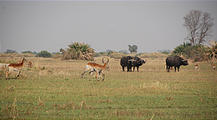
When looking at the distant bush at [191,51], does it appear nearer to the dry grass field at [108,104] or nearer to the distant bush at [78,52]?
the distant bush at [78,52]

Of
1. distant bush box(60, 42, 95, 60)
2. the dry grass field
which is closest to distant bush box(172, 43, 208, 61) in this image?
distant bush box(60, 42, 95, 60)

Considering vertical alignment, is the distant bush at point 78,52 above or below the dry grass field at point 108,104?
above

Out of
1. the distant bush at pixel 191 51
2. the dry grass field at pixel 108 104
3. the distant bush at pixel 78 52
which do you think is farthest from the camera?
the distant bush at pixel 78 52

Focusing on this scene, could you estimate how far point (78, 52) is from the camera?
49.5 metres

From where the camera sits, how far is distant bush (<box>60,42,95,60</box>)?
49.6 m

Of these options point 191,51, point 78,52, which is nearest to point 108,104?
point 78,52

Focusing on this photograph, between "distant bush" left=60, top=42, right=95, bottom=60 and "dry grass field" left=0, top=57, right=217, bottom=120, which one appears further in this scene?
"distant bush" left=60, top=42, right=95, bottom=60

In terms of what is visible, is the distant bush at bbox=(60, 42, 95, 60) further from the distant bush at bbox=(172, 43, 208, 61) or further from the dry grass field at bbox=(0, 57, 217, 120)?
the dry grass field at bbox=(0, 57, 217, 120)

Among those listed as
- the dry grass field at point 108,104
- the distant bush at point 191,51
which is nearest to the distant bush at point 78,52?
the distant bush at point 191,51

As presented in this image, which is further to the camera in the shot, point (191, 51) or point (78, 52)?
point (191, 51)

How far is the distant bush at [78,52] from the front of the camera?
4956 cm

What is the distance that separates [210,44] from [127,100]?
1070 inches

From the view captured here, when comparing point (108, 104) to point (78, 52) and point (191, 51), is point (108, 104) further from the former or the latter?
point (191, 51)

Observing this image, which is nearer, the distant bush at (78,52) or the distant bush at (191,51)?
the distant bush at (191,51)
